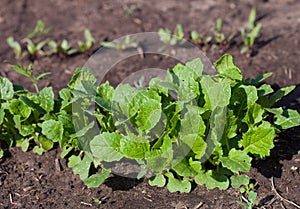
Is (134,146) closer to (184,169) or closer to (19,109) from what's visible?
(184,169)

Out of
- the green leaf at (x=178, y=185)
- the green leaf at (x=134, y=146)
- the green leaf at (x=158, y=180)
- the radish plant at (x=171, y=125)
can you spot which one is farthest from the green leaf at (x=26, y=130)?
the green leaf at (x=178, y=185)

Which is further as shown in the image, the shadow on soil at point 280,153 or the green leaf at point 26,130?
the green leaf at point 26,130

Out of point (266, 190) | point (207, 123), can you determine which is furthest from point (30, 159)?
point (266, 190)

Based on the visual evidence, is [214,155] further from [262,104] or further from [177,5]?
[177,5]

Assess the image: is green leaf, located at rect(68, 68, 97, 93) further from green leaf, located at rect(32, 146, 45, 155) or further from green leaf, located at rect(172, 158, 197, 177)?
green leaf, located at rect(172, 158, 197, 177)

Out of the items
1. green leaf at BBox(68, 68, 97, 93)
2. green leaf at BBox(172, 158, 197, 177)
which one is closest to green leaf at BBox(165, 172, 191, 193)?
green leaf at BBox(172, 158, 197, 177)

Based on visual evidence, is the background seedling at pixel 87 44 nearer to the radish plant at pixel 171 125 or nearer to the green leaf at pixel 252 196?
the radish plant at pixel 171 125
